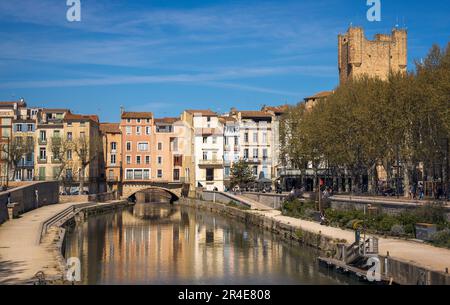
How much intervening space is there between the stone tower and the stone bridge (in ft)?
105

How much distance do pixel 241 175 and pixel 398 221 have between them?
53.1 m

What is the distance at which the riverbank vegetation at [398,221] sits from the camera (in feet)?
119

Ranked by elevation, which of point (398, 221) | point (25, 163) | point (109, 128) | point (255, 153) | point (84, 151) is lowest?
point (398, 221)

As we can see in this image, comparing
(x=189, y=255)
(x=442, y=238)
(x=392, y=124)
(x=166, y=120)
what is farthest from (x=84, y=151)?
(x=442, y=238)

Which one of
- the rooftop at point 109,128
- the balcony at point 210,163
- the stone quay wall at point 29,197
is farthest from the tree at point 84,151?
the balcony at point 210,163

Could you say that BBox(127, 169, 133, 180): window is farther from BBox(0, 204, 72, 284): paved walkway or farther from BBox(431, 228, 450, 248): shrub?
BBox(431, 228, 450, 248): shrub

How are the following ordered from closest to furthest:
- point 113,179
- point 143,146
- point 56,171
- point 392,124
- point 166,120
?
point 392,124 → point 56,171 → point 113,179 → point 143,146 → point 166,120

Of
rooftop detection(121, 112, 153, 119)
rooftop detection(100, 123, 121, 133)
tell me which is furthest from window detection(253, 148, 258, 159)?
rooftop detection(100, 123, 121, 133)

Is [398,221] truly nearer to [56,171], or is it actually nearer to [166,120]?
[56,171]

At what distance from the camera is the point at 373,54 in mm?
102688

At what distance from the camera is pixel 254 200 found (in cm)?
7956

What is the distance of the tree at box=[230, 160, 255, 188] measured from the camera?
92.7 meters
